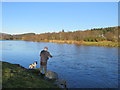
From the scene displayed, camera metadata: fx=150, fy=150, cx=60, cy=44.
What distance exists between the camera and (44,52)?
10.5 meters

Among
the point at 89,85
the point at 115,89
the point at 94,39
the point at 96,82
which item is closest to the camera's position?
the point at 115,89

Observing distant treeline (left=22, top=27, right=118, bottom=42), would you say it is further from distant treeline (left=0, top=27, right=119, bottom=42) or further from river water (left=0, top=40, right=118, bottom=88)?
river water (left=0, top=40, right=118, bottom=88)

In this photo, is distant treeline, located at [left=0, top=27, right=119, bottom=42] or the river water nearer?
the river water

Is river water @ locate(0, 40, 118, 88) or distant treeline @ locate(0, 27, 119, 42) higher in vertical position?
distant treeline @ locate(0, 27, 119, 42)

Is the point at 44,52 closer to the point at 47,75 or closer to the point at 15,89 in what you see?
the point at 47,75

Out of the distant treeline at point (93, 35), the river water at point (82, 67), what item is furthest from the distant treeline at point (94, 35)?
the river water at point (82, 67)

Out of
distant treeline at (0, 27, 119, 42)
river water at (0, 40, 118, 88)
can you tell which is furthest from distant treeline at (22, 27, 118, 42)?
river water at (0, 40, 118, 88)

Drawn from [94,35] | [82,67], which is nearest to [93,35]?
[94,35]

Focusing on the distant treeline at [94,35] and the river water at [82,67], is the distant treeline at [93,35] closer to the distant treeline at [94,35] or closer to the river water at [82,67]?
the distant treeline at [94,35]

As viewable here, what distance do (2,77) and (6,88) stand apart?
1258 millimetres

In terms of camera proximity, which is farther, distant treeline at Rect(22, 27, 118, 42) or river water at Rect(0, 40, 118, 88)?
distant treeline at Rect(22, 27, 118, 42)

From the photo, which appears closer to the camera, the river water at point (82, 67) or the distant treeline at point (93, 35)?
the river water at point (82, 67)

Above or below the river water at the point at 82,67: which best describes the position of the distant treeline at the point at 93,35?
above

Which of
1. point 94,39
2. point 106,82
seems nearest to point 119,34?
point 94,39
